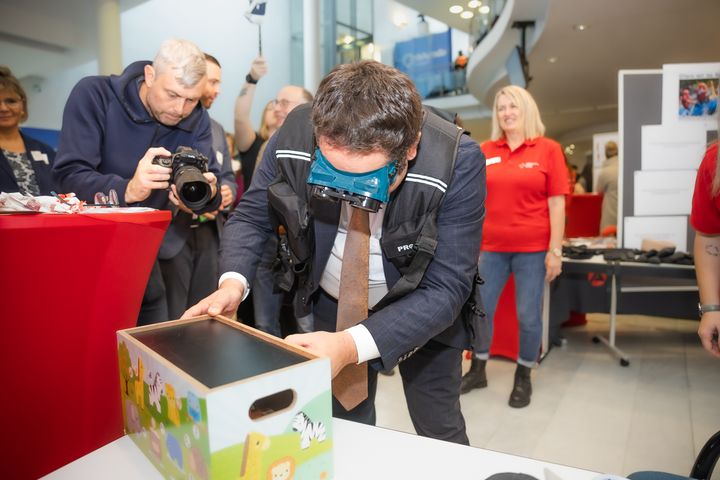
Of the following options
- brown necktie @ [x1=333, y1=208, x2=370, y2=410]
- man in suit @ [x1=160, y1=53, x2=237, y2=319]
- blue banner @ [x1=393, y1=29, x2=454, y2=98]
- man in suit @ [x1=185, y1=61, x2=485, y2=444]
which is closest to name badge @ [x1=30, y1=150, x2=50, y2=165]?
man in suit @ [x1=160, y1=53, x2=237, y2=319]

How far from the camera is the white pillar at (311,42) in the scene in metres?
3.86

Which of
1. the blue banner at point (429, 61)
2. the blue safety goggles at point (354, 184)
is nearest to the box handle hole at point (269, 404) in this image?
the blue safety goggles at point (354, 184)

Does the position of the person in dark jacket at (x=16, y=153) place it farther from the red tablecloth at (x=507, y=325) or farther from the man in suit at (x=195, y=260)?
the red tablecloth at (x=507, y=325)

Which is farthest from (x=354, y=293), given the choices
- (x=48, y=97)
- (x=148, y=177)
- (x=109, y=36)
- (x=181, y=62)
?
(x=48, y=97)

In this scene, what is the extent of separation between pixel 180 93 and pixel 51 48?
2014 mm

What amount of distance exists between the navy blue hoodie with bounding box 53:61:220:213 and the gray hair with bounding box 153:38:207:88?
0.42 feet

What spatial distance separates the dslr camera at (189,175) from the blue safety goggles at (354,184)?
617 millimetres

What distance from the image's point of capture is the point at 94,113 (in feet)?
4.88

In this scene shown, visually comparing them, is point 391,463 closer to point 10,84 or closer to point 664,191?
point 10,84

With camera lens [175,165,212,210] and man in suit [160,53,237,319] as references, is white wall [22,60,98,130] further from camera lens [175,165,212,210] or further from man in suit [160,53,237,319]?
Answer: camera lens [175,165,212,210]

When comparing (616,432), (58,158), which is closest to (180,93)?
(58,158)

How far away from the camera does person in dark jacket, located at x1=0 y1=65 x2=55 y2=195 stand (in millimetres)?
2068

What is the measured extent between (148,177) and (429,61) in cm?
938

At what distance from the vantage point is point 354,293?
1062 mm
